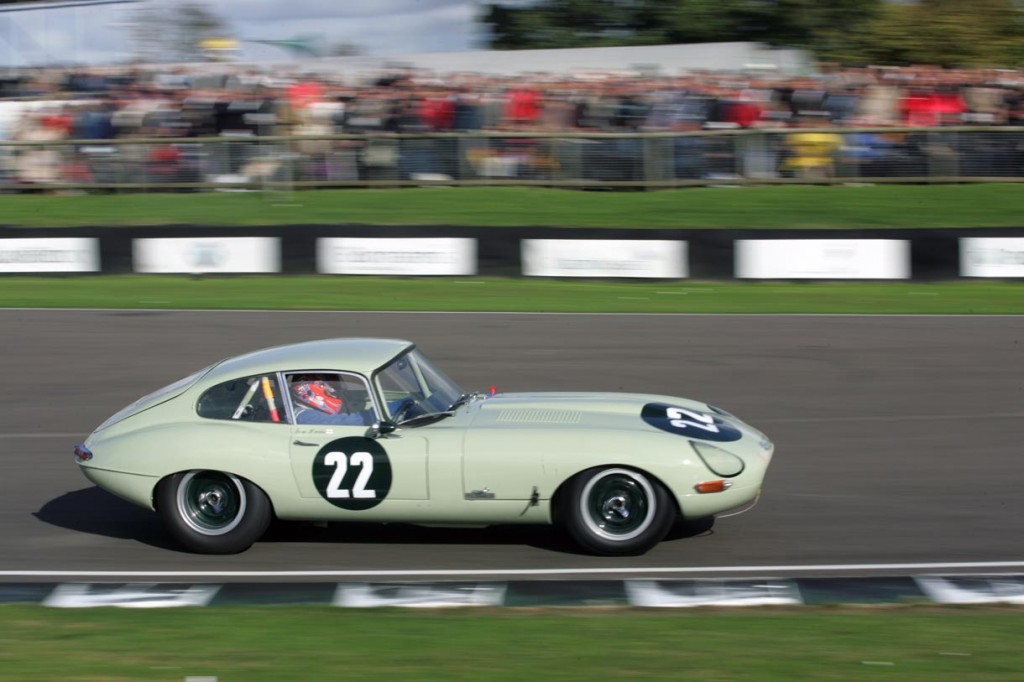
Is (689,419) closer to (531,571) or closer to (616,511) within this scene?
(616,511)

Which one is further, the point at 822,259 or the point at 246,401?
the point at 822,259

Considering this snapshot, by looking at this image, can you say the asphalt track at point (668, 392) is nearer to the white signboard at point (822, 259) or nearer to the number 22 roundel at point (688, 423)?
the number 22 roundel at point (688, 423)

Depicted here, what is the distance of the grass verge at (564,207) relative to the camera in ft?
63.2

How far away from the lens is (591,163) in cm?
2056

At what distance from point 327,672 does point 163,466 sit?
2209 mm

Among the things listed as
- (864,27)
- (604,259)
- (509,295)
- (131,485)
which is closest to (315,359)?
(131,485)

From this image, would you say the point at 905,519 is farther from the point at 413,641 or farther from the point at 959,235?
the point at 959,235

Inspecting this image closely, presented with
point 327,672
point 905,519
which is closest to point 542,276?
point 905,519

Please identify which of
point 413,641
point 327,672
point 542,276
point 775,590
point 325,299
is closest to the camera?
point 327,672

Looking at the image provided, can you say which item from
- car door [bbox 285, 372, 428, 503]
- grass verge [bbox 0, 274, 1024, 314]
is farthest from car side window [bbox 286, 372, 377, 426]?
grass verge [bbox 0, 274, 1024, 314]

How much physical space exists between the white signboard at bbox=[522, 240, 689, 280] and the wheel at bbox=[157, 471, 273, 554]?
10.6m

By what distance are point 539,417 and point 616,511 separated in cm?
66

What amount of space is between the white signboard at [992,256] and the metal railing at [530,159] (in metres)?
4.53

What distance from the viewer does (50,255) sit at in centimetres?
1725
